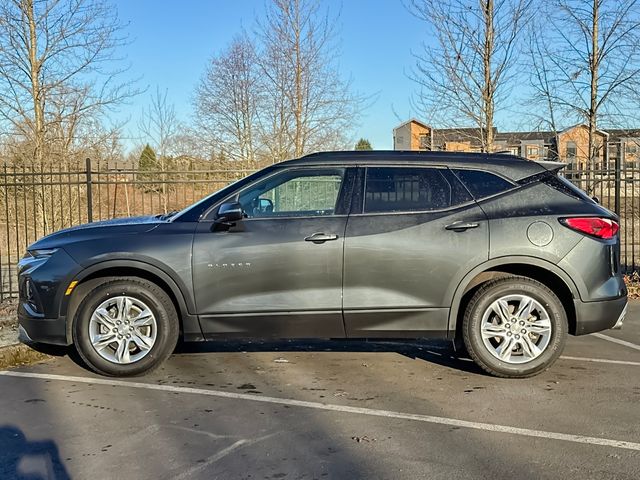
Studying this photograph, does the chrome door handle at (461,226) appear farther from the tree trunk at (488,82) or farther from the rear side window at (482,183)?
the tree trunk at (488,82)

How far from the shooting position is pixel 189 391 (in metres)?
4.78

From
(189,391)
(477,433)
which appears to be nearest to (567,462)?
(477,433)

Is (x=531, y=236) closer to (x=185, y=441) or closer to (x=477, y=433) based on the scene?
(x=477, y=433)

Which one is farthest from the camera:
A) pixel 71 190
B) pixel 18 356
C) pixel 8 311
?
pixel 71 190

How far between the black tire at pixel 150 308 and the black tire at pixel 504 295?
2.47 m

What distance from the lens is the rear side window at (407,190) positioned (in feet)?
16.5

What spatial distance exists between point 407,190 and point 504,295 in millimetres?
1175

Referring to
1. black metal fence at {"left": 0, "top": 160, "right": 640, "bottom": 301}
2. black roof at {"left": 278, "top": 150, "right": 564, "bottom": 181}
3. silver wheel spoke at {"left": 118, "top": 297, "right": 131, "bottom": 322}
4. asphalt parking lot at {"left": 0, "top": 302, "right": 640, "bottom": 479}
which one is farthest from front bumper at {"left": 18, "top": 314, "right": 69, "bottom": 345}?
black metal fence at {"left": 0, "top": 160, "right": 640, "bottom": 301}

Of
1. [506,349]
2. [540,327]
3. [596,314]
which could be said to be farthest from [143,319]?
[596,314]

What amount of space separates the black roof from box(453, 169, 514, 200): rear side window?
0.18ft

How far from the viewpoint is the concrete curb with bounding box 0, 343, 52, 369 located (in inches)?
226

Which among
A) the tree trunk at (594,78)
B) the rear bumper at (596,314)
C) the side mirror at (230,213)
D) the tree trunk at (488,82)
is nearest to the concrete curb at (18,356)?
the side mirror at (230,213)

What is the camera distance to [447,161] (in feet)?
16.9

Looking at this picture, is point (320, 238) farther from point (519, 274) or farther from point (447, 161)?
point (519, 274)
